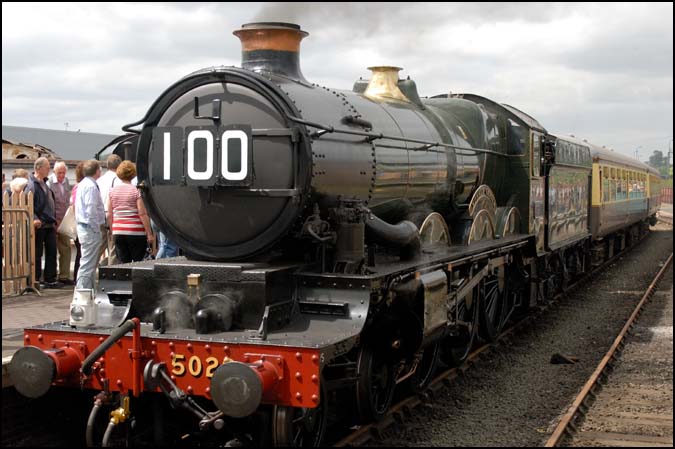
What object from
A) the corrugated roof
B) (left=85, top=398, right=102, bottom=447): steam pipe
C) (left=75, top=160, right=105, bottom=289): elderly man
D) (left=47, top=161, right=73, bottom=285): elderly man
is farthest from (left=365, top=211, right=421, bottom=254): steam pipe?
the corrugated roof

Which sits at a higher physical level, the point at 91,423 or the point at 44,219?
the point at 44,219

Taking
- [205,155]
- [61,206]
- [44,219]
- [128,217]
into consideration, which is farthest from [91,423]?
[61,206]

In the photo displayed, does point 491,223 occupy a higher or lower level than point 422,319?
higher

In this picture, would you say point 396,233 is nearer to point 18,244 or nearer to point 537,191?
point 537,191

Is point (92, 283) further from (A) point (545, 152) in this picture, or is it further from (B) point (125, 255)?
(A) point (545, 152)

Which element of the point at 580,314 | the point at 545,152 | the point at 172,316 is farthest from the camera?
the point at 580,314

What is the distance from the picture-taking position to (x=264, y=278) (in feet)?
16.6

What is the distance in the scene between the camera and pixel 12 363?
494 cm

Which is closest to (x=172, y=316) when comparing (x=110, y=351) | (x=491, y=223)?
(x=110, y=351)

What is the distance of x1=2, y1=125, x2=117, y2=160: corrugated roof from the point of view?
2853 cm

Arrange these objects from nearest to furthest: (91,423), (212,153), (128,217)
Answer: (91,423), (212,153), (128,217)

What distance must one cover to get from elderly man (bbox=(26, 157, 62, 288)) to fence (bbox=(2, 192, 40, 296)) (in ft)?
0.87

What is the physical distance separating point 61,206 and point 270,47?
6.25 m

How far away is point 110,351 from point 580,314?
27.5 ft
